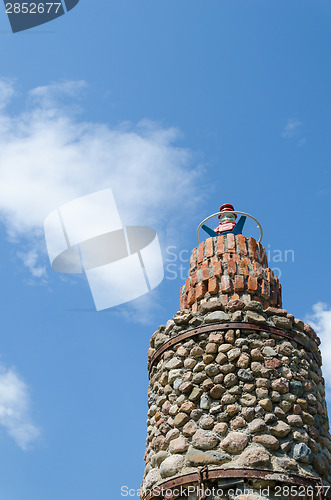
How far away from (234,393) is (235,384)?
0.12m

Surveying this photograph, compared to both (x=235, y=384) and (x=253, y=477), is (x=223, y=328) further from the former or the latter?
(x=253, y=477)

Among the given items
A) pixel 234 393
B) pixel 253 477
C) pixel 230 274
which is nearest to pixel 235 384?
pixel 234 393

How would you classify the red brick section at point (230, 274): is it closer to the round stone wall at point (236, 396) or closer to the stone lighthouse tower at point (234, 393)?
the stone lighthouse tower at point (234, 393)

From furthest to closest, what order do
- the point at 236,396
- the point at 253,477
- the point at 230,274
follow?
the point at 230,274 → the point at 236,396 → the point at 253,477

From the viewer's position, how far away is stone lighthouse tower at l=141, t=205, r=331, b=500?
570cm

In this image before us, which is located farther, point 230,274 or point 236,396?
point 230,274

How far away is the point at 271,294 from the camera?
744 centimetres

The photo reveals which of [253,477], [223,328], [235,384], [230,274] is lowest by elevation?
[253,477]

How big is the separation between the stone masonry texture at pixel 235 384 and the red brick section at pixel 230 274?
0.6 inches

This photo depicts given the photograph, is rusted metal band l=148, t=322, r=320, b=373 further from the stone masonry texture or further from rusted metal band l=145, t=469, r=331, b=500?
rusted metal band l=145, t=469, r=331, b=500

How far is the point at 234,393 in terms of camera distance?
20.4 ft

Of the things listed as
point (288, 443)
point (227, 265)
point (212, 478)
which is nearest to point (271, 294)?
point (227, 265)

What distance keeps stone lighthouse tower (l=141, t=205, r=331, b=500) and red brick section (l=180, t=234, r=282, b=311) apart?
2 centimetres

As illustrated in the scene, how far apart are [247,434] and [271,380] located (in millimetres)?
781
